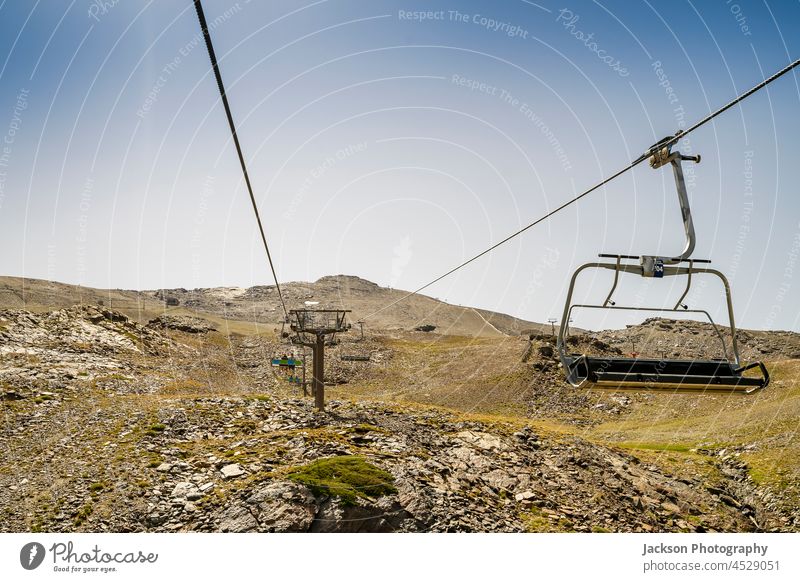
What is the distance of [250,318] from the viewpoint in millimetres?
167750

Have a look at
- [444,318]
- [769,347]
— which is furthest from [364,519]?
[444,318]

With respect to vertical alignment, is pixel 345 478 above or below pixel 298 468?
below

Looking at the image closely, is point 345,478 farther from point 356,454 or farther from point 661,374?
point 661,374

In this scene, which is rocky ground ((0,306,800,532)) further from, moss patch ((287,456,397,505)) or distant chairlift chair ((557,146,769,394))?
distant chairlift chair ((557,146,769,394))

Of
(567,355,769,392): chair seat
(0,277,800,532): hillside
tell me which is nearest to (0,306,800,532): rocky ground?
(0,277,800,532): hillside

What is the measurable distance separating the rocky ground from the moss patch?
11 centimetres

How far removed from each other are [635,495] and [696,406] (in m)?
29.0

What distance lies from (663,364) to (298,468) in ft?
50.3
